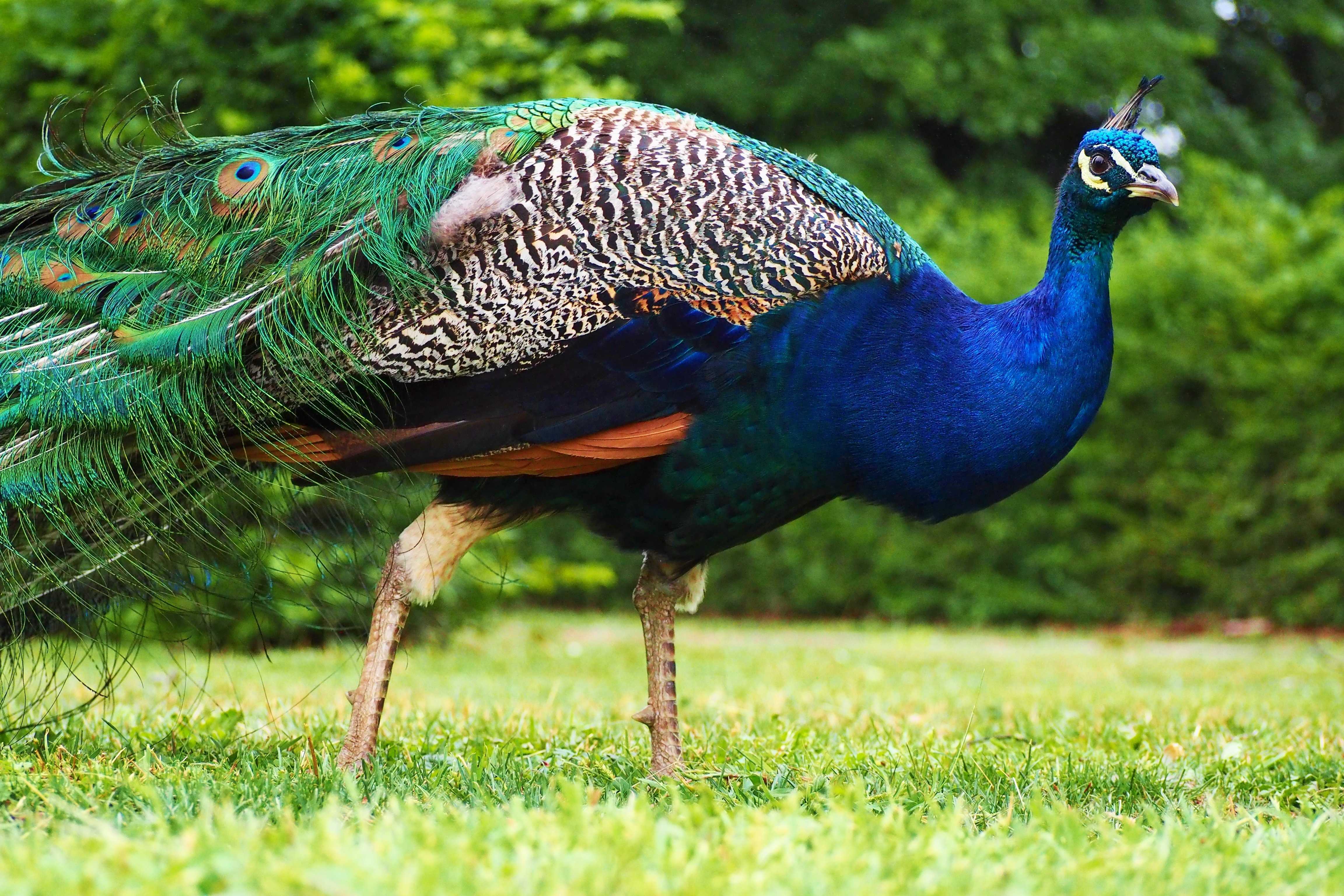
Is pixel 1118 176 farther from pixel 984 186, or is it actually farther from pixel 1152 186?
pixel 984 186

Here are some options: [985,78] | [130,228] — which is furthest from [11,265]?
[985,78]

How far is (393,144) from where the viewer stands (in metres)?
3.63

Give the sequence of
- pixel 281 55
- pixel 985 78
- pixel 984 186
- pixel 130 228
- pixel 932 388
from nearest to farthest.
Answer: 1. pixel 932 388
2. pixel 130 228
3. pixel 281 55
4. pixel 985 78
5. pixel 984 186

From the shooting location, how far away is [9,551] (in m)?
3.35

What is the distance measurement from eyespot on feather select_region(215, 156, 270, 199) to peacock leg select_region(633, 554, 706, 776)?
1.46 m

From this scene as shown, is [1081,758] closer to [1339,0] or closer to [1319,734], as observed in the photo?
[1319,734]

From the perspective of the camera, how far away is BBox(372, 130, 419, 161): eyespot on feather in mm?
3588

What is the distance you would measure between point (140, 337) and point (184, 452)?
0.30 meters

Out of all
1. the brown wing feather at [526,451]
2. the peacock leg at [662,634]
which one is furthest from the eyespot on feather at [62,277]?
the peacock leg at [662,634]

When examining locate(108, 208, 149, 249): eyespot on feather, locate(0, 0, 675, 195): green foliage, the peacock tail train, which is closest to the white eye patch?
the peacock tail train

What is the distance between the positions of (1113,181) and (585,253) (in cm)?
151

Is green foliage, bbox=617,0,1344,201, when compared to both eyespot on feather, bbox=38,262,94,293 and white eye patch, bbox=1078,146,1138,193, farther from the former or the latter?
eyespot on feather, bbox=38,262,94,293

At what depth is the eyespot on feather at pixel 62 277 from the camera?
137 inches

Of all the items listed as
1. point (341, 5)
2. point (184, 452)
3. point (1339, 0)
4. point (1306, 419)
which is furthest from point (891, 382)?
point (1339, 0)
